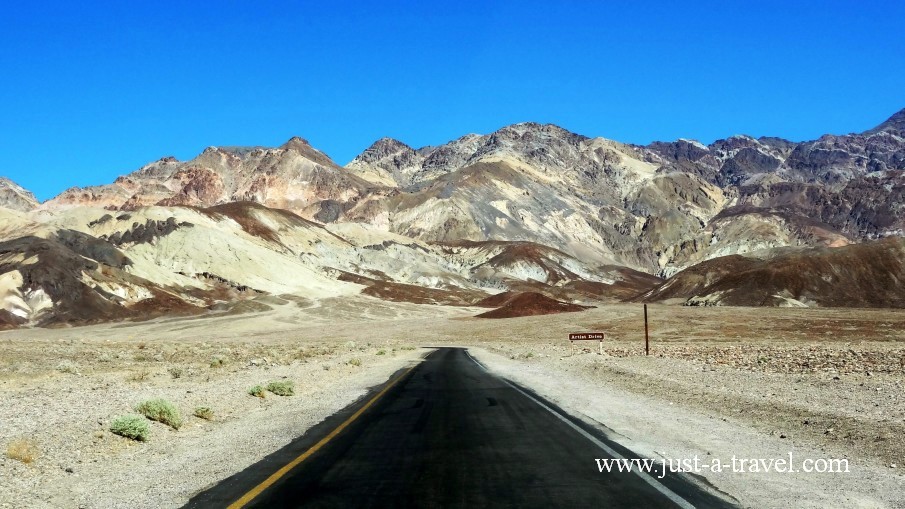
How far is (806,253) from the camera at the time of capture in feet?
401

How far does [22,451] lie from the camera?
1104 centimetres

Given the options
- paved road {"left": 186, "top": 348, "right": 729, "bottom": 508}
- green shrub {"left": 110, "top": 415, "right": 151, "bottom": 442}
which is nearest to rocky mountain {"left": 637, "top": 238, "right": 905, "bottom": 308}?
paved road {"left": 186, "top": 348, "right": 729, "bottom": 508}

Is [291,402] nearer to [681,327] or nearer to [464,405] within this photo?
[464,405]

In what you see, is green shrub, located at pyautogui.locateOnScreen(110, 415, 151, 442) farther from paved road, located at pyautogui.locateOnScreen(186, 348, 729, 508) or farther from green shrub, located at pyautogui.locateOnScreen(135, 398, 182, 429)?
paved road, located at pyautogui.locateOnScreen(186, 348, 729, 508)

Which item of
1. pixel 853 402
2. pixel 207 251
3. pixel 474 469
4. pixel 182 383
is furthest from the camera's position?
pixel 207 251

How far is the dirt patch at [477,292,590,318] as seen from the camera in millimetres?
118812

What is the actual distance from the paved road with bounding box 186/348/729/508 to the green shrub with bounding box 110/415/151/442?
3.17 metres

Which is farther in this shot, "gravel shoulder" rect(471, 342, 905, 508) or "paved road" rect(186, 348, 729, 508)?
"gravel shoulder" rect(471, 342, 905, 508)

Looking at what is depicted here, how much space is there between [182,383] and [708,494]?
20.8 m

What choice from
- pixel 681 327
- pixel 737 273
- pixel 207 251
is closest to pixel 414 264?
pixel 207 251

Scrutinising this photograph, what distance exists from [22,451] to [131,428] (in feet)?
8.20

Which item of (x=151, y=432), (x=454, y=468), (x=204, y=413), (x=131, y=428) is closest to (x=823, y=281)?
(x=204, y=413)

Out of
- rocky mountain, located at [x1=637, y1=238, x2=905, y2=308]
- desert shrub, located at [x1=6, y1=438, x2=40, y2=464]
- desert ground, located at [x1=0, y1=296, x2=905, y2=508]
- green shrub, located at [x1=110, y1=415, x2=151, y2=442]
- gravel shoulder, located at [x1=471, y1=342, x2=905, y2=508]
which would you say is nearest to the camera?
gravel shoulder, located at [x1=471, y1=342, x2=905, y2=508]

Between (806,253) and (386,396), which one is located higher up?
(806,253)
